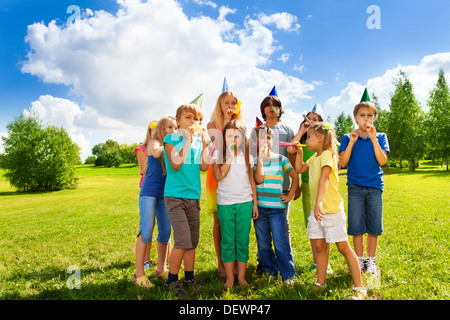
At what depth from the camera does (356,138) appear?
3512 millimetres

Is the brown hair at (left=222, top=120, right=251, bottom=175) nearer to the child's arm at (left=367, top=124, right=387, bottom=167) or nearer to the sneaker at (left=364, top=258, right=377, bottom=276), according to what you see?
the child's arm at (left=367, top=124, right=387, bottom=167)

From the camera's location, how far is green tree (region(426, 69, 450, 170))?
33500 millimetres

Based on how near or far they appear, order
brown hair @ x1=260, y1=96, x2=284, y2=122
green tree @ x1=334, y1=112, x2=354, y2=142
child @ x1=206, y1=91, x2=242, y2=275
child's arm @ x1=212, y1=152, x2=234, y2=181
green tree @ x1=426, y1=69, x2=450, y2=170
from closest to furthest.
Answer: child's arm @ x1=212, y1=152, x2=234, y2=181
child @ x1=206, y1=91, x2=242, y2=275
brown hair @ x1=260, y1=96, x2=284, y2=122
green tree @ x1=426, y1=69, x2=450, y2=170
green tree @ x1=334, y1=112, x2=354, y2=142

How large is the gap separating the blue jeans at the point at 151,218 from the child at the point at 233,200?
85 centimetres

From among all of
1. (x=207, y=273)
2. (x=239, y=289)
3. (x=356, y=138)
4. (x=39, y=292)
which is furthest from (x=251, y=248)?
(x=39, y=292)

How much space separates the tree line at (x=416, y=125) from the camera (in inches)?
1342

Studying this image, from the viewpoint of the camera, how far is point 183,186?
3.24m

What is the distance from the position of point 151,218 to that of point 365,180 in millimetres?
2834

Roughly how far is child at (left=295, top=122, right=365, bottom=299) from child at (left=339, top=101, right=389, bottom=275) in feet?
1.86

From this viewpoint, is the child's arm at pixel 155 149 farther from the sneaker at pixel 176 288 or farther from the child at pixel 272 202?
the sneaker at pixel 176 288

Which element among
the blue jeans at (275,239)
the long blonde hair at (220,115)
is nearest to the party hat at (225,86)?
the long blonde hair at (220,115)

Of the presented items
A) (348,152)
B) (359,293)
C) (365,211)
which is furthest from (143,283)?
(348,152)

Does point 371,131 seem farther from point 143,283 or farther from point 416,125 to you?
point 416,125

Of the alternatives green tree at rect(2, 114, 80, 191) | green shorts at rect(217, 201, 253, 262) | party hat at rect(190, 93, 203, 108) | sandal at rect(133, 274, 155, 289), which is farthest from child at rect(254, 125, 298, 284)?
green tree at rect(2, 114, 80, 191)
